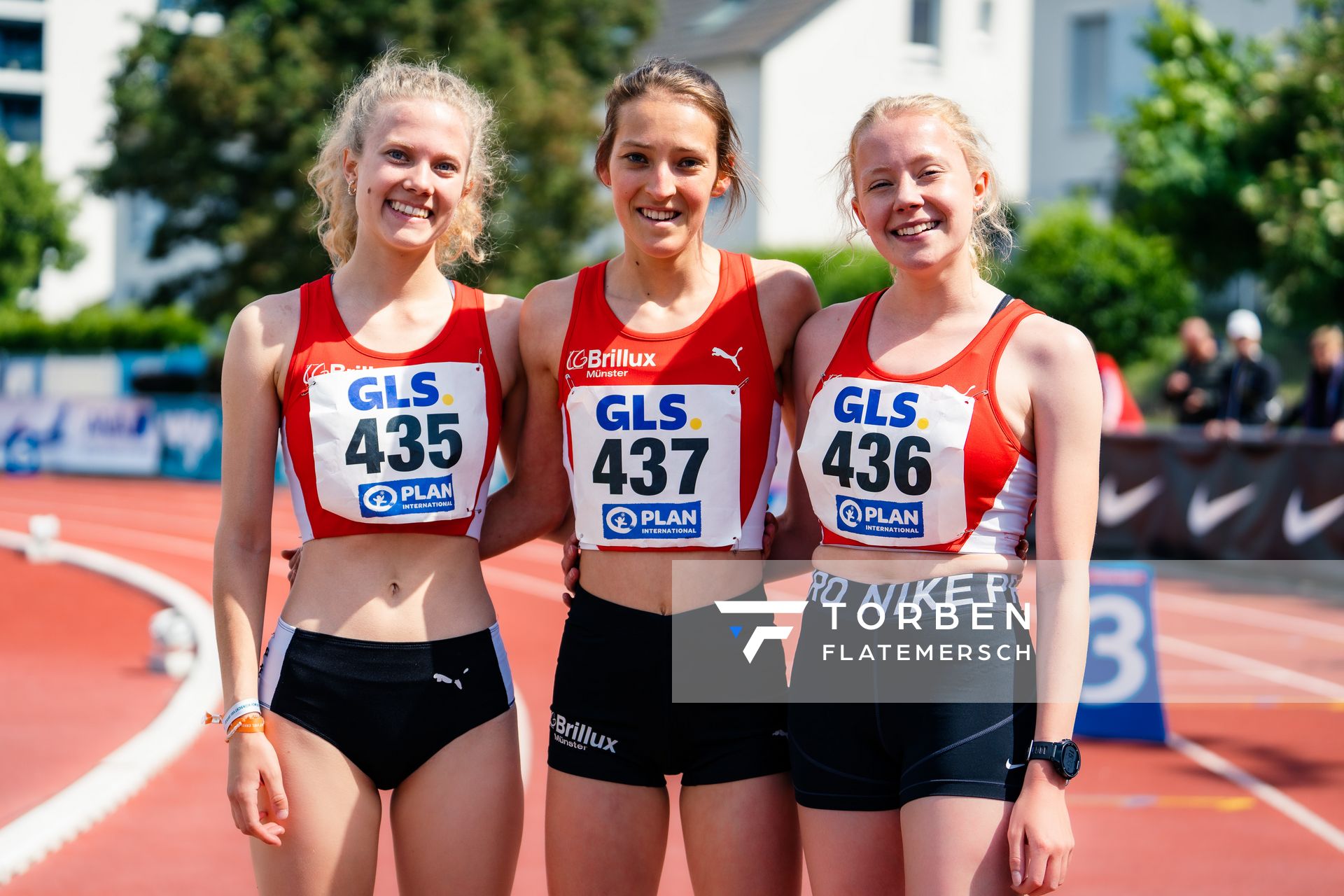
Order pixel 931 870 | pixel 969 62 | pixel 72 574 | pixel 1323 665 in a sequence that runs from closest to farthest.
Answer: pixel 931 870, pixel 1323 665, pixel 72 574, pixel 969 62

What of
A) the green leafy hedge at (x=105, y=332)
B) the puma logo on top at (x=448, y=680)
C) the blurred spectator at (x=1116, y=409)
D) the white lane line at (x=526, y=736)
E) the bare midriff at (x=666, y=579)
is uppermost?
the green leafy hedge at (x=105, y=332)

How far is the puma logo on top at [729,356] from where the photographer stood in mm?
3043

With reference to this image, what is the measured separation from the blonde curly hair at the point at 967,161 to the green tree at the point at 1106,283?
20.0 metres

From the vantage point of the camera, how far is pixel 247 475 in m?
2.94

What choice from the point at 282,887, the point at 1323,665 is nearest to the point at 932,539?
the point at 282,887

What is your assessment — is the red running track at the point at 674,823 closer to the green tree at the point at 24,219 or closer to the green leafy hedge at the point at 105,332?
the green leafy hedge at the point at 105,332

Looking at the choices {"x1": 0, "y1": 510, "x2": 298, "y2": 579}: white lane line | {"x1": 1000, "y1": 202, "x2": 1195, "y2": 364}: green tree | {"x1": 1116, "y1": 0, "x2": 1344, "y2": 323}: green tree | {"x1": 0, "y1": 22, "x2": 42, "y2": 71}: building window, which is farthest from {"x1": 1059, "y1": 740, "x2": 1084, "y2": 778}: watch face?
{"x1": 0, "y1": 22, "x2": 42, "y2": 71}: building window

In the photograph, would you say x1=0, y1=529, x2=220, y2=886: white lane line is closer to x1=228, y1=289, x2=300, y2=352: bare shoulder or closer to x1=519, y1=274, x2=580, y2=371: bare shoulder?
x1=228, y1=289, x2=300, y2=352: bare shoulder

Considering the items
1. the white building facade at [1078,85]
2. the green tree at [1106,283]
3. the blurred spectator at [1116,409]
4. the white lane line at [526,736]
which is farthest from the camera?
the white building facade at [1078,85]

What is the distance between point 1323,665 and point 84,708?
24.8 feet

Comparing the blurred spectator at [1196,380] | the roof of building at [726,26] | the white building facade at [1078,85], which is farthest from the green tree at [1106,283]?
the blurred spectator at [1196,380]

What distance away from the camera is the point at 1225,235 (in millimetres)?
17438

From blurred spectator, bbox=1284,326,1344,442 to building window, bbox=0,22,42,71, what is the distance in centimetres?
5224

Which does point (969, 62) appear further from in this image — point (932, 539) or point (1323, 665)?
point (932, 539)
